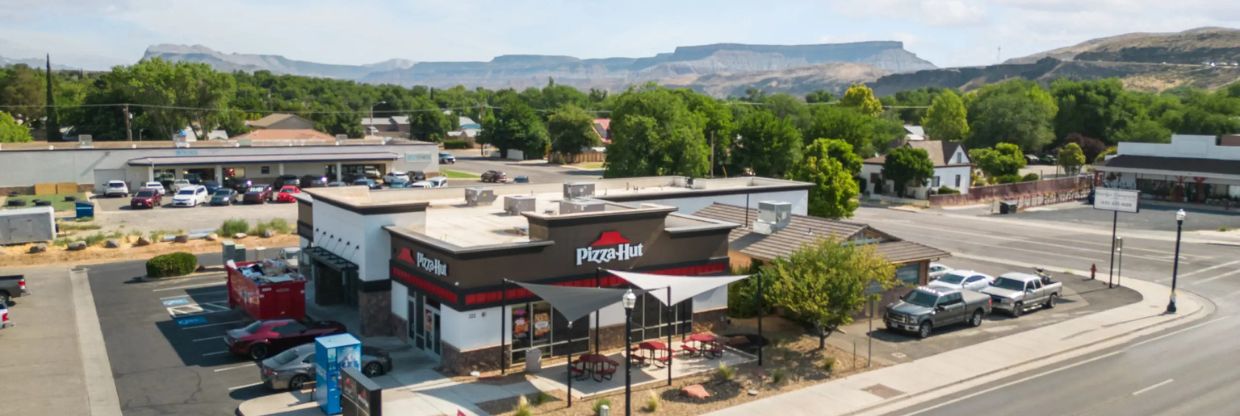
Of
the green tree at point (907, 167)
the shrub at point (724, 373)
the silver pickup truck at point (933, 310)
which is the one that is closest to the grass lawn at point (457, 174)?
the green tree at point (907, 167)

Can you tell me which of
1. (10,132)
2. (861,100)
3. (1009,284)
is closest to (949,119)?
(861,100)

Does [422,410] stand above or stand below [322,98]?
below

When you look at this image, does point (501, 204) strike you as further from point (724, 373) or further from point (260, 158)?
point (260, 158)

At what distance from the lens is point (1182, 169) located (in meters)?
79.9

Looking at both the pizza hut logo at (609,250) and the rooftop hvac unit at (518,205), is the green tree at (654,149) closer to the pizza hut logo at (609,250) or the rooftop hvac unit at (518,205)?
the rooftop hvac unit at (518,205)

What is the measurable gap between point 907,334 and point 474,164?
86.3 meters

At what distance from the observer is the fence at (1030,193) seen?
79250mm

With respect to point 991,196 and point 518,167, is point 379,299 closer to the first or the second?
point 991,196

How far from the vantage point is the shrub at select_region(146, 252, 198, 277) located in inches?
1663

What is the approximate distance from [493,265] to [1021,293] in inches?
882

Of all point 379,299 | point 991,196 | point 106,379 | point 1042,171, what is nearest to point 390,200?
point 379,299

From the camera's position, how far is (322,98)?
17925 cm

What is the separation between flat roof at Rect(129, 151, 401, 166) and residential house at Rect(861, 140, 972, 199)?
45734 mm

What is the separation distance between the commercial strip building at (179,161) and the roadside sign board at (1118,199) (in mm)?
62160
